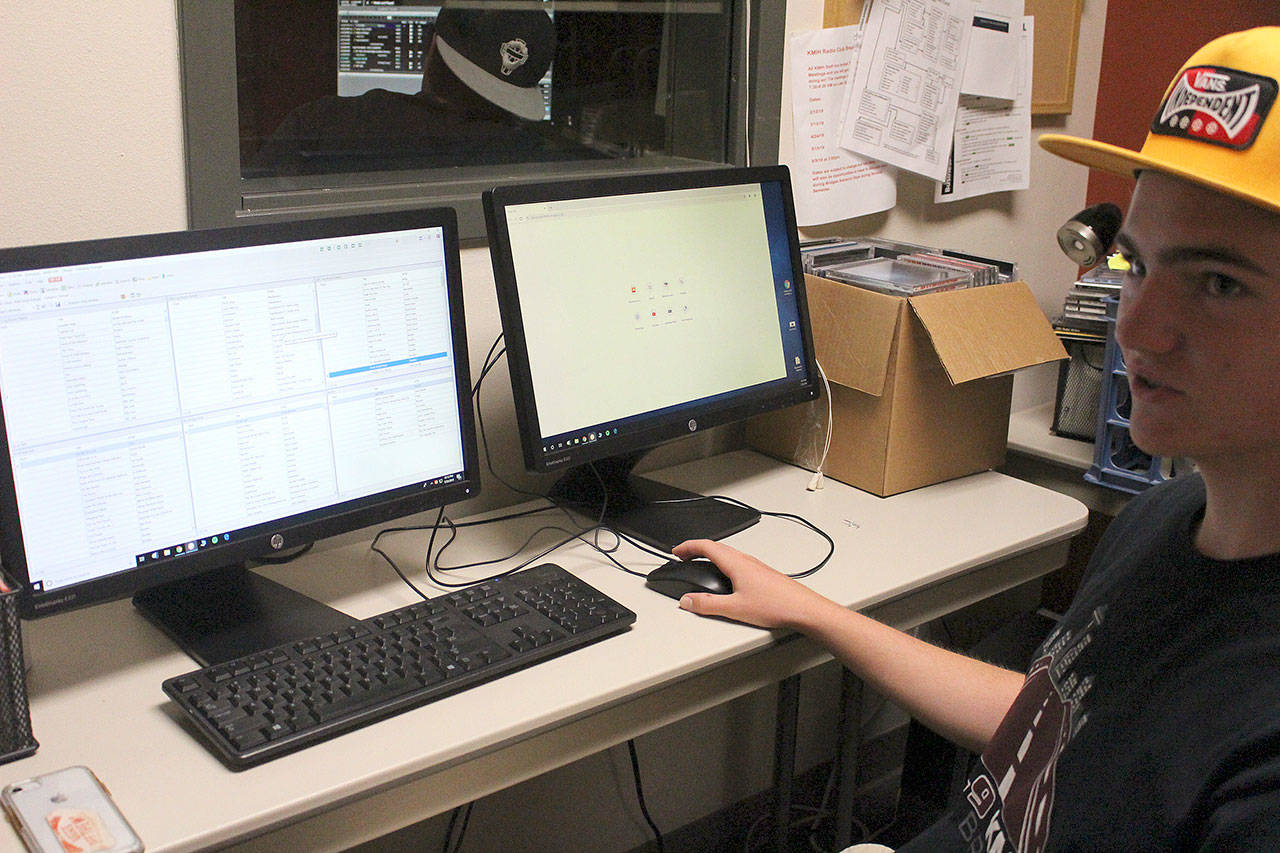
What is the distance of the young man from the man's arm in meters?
0.23

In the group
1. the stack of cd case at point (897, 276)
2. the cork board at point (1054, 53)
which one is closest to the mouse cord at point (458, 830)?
the stack of cd case at point (897, 276)

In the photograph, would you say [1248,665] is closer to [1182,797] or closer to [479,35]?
[1182,797]

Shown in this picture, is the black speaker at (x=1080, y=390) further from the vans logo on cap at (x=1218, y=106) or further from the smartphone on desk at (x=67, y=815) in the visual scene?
the smartphone on desk at (x=67, y=815)

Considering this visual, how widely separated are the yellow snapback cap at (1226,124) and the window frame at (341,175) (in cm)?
103

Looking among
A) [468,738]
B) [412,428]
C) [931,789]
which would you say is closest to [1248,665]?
[468,738]

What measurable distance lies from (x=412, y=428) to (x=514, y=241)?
28cm

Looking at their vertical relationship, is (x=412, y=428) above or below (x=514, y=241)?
below

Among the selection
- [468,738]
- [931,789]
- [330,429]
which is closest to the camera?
[468,738]

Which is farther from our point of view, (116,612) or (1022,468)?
(1022,468)

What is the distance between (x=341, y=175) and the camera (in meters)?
1.71

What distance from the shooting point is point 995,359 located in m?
1.78

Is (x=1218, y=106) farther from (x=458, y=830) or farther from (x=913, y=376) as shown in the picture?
(x=458, y=830)

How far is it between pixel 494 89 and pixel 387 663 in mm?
1249

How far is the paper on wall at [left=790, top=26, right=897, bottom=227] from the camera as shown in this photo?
1984 mm
